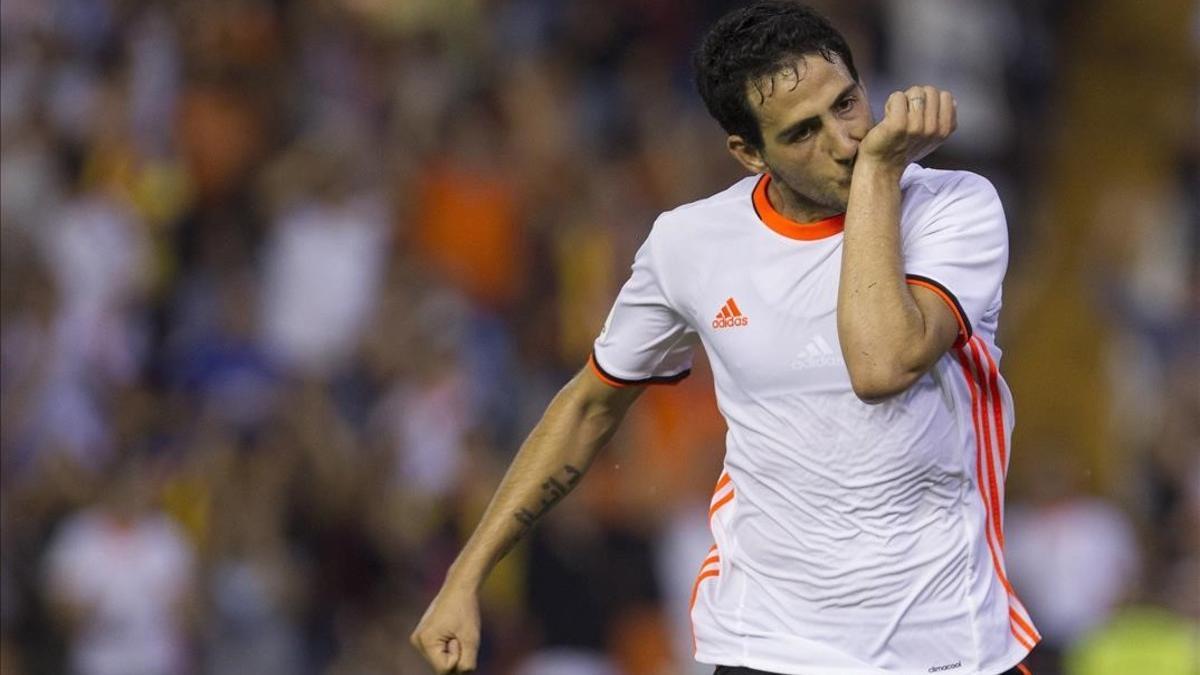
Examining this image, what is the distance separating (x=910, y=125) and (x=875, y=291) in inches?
13.6

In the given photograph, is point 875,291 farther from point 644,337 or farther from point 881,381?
point 644,337

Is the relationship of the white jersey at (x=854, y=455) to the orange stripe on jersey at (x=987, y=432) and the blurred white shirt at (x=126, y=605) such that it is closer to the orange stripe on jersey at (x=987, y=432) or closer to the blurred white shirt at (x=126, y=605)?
the orange stripe on jersey at (x=987, y=432)

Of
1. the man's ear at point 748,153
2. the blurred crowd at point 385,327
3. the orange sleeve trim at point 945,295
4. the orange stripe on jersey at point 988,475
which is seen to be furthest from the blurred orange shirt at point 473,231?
the orange sleeve trim at point 945,295

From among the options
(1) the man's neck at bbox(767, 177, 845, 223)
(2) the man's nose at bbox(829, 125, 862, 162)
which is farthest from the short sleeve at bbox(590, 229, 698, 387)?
(2) the man's nose at bbox(829, 125, 862, 162)

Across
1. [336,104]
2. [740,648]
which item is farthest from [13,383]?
[740,648]

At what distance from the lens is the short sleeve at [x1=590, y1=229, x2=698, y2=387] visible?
206 inches

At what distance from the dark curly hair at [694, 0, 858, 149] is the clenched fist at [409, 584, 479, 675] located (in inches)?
51.1

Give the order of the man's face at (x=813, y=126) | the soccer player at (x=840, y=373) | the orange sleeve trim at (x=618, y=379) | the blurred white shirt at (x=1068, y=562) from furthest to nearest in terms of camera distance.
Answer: the blurred white shirt at (x=1068, y=562) < the orange sleeve trim at (x=618, y=379) < the man's face at (x=813, y=126) < the soccer player at (x=840, y=373)

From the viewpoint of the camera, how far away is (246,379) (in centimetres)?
1206

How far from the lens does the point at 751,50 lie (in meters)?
4.86

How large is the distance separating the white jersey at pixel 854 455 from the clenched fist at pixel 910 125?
0.26 metres

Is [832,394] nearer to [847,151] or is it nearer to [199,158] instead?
[847,151]

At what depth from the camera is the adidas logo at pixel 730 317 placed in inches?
195

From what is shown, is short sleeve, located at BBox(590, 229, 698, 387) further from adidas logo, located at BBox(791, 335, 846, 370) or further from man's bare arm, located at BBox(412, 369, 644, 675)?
adidas logo, located at BBox(791, 335, 846, 370)
